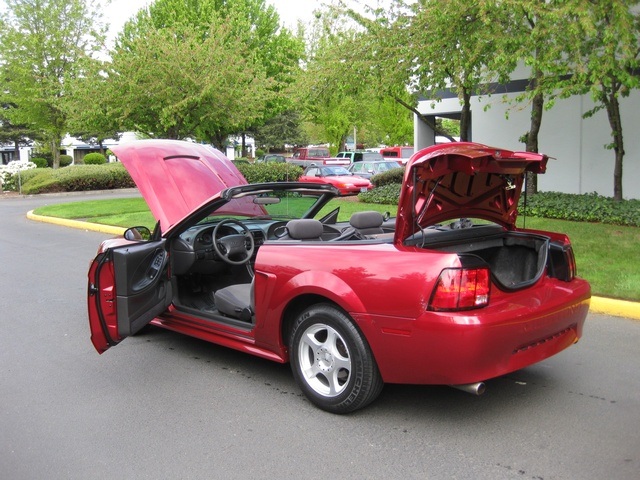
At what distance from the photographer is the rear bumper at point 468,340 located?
134 inches

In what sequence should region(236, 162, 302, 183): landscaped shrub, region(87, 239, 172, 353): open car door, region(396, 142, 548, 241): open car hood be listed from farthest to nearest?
region(236, 162, 302, 183): landscaped shrub
region(87, 239, 172, 353): open car door
region(396, 142, 548, 241): open car hood

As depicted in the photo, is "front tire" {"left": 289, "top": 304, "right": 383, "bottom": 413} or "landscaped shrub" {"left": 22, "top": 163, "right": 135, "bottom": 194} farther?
"landscaped shrub" {"left": 22, "top": 163, "right": 135, "bottom": 194}

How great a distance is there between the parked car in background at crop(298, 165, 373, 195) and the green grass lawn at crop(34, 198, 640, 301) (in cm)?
508

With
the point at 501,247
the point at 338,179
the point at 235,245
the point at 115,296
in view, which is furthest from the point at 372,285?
the point at 338,179

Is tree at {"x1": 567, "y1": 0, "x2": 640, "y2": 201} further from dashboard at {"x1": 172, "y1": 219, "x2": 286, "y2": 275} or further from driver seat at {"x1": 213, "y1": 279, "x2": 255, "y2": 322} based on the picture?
driver seat at {"x1": 213, "y1": 279, "x2": 255, "y2": 322}

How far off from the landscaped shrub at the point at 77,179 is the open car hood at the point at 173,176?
23073 millimetres

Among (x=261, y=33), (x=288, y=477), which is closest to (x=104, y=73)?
(x=261, y=33)

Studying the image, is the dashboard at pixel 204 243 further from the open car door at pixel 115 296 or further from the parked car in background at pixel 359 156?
the parked car in background at pixel 359 156

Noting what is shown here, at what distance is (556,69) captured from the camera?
31.3 ft

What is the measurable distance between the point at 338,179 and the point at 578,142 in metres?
9.42

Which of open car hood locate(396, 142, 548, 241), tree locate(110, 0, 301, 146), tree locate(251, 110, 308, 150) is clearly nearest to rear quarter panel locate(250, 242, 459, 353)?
open car hood locate(396, 142, 548, 241)

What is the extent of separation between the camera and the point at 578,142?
15.7m

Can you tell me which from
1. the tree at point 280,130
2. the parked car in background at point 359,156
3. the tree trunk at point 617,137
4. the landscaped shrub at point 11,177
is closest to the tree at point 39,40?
the landscaped shrub at point 11,177

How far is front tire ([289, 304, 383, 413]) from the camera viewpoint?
3.77 meters
